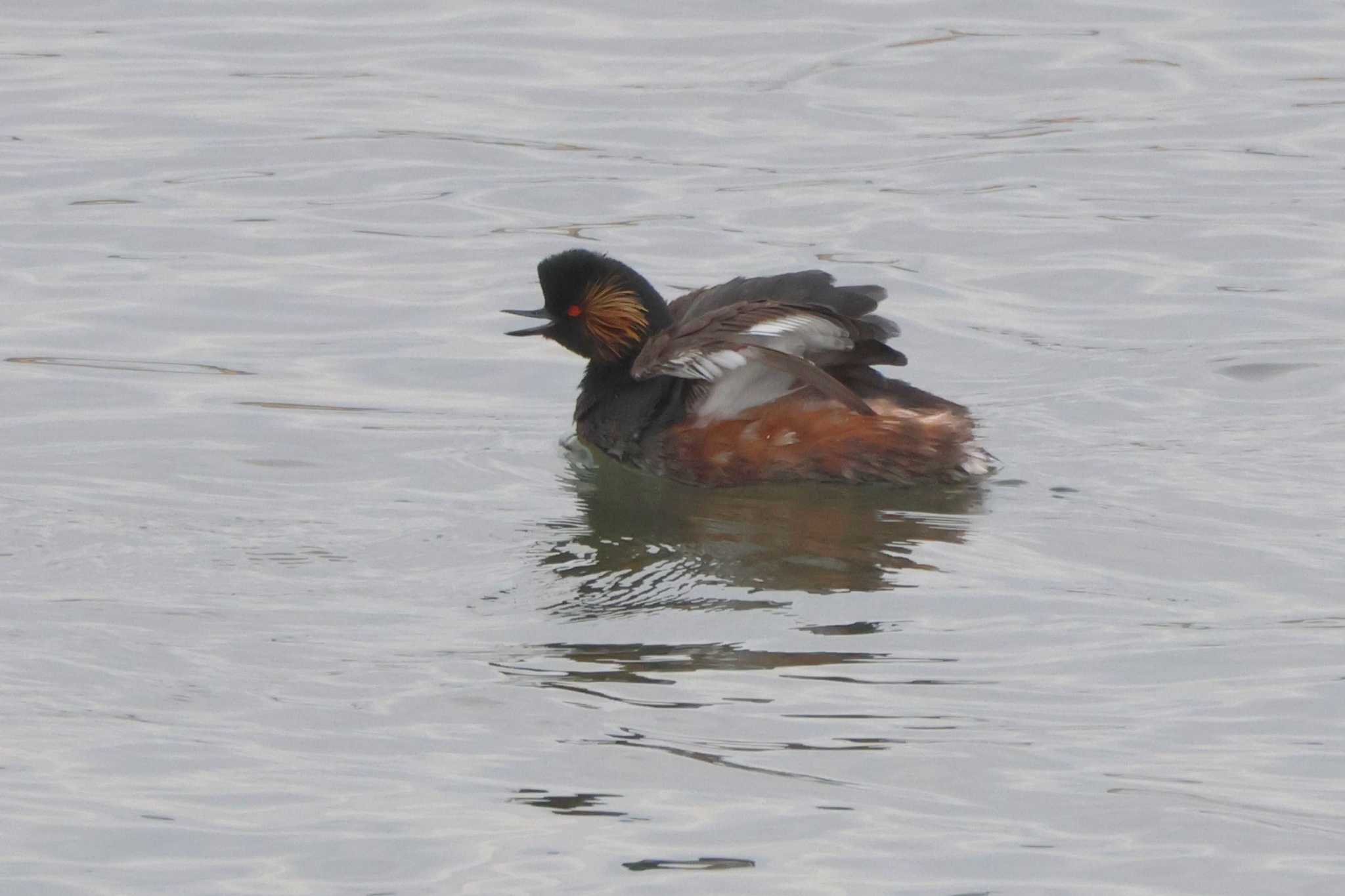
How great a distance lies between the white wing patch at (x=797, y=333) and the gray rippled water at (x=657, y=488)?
23.6 inches

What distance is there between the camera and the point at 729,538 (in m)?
8.31

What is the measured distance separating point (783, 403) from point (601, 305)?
3.35 ft

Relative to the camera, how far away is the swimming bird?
8.80 meters

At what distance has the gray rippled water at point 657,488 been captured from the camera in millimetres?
5648

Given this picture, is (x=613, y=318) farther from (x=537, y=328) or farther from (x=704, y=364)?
(x=704, y=364)

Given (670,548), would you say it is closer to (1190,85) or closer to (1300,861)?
(1300,861)

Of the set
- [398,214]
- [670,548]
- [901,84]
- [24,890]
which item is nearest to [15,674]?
[24,890]

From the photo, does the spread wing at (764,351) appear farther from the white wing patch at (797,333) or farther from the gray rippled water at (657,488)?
the gray rippled water at (657,488)

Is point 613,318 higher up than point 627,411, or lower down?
higher up

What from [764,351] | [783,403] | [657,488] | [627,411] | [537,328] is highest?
[764,351]

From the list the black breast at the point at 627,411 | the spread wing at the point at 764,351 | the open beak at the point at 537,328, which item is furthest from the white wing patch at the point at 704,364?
the open beak at the point at 537,328

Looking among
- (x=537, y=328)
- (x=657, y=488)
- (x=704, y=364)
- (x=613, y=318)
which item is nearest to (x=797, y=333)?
(x=704, y=364)

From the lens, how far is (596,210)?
1399 cm

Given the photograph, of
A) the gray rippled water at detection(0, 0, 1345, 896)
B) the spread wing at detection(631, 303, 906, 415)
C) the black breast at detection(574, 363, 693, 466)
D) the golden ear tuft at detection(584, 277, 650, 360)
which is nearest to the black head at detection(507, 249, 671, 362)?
the golden ear tuft at detection(584, 277, 650, 360)
